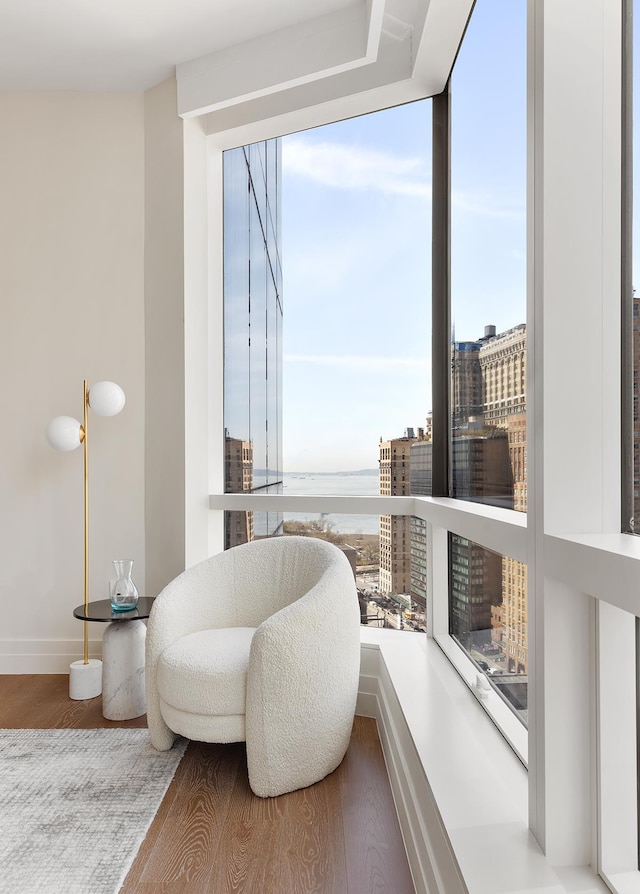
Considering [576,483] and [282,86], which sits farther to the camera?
[282,86]

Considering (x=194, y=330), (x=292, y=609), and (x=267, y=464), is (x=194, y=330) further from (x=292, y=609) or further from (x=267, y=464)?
(x=292, y=609)

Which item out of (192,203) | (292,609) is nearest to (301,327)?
(192,203)

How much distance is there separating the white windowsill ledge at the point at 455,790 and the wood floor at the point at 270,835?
0.28 feet

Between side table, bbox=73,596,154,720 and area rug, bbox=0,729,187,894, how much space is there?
0.15 metres

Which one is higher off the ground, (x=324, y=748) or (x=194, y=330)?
(x=194, y=330)

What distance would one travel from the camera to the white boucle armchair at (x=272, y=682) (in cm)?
203

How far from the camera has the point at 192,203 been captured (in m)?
3.29

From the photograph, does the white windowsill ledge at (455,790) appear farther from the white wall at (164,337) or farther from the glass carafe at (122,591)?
the white wall at (164,337)

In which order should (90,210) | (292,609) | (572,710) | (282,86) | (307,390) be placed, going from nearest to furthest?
(572,710)
(292,609)
(282,86)
(307,390)
(90,210)

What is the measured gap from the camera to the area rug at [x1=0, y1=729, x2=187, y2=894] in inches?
65.7

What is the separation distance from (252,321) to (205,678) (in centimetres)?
202

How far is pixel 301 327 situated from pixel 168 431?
871 millimetres

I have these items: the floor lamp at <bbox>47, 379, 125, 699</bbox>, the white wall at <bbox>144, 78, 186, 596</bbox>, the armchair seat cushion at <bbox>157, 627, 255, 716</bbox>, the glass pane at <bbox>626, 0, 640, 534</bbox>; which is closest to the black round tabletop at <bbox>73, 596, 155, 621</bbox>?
the floor lamp at <bbox>47, 379, 125, 699</bbox>

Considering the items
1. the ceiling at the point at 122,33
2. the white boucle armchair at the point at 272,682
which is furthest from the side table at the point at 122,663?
the ceiling at the point at 122,33
